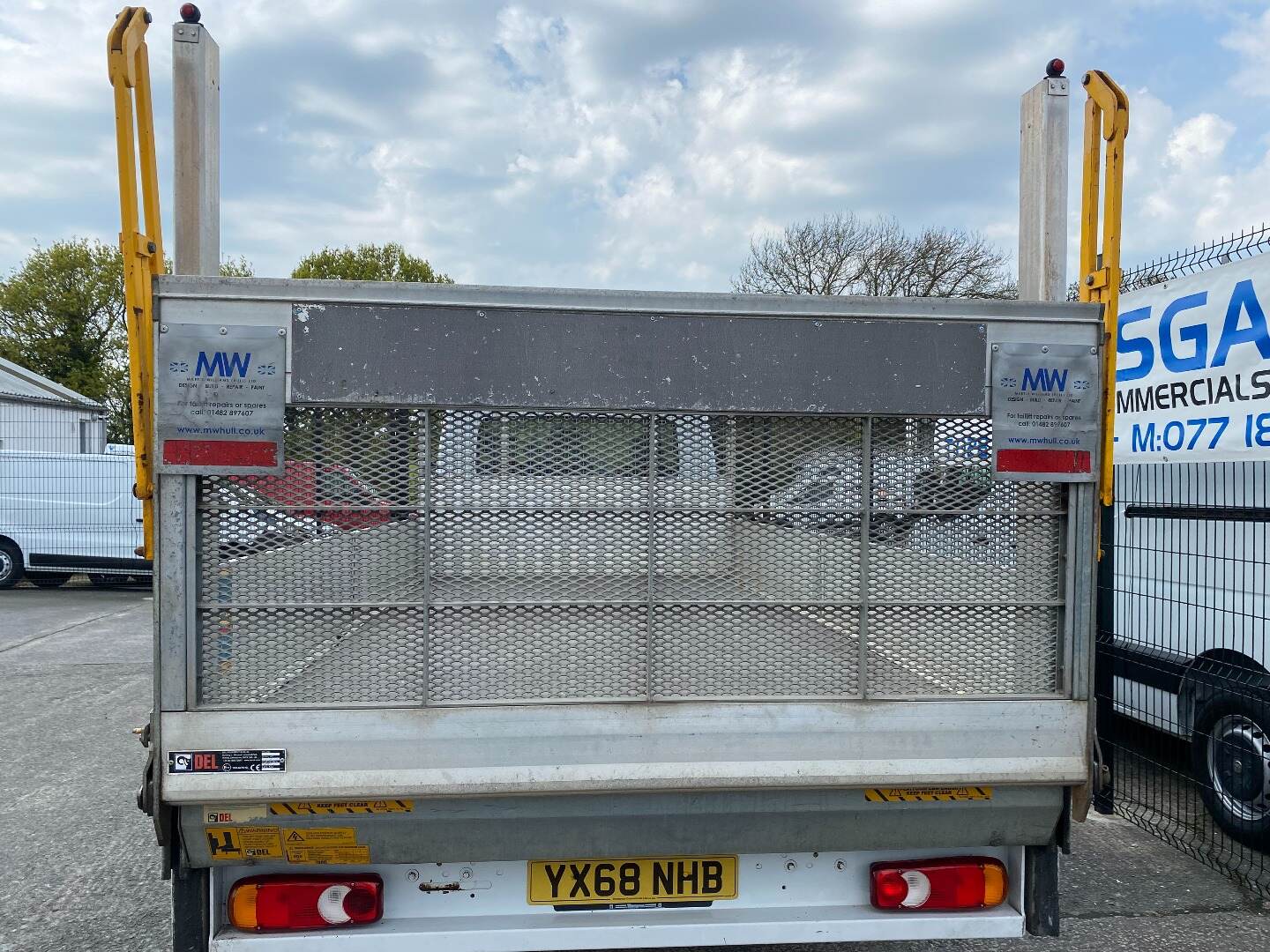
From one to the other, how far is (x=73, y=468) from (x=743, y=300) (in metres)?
14.5

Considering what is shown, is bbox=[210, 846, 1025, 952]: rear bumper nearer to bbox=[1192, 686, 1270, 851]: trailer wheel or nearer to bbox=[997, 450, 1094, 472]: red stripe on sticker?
bbox=[997, 450, 1094, 472]: red stripe on sticker

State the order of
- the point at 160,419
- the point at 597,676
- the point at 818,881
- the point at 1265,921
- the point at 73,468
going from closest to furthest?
the point at 160,419
the point at 597,676
the point at 818,881
the point at 1265,921
the point at 73,468

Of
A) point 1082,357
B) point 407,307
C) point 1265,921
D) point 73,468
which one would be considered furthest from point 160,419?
point 73,468

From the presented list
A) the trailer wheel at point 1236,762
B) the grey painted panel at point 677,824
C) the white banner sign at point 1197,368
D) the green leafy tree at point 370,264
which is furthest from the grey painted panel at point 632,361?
the green leafy tree at point 370,264

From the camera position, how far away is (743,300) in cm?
236

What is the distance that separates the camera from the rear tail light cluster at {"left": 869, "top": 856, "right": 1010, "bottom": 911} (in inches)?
103

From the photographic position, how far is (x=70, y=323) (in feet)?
110

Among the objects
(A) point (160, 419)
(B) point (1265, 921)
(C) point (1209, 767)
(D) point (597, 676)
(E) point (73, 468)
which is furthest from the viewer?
(E) point (73, 468)

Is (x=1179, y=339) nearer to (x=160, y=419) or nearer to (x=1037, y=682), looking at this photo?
(x=1037, y=682)

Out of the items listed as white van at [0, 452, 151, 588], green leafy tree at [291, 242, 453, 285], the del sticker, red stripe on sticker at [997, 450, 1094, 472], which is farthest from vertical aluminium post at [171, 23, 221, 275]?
green leafy tree at [291, 242, 453, 285]

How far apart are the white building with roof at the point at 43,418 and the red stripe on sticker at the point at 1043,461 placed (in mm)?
15682

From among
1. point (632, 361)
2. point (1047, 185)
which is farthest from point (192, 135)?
point (1047, 185)

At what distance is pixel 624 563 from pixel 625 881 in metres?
0.87

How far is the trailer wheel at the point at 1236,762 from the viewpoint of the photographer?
13.8ft
